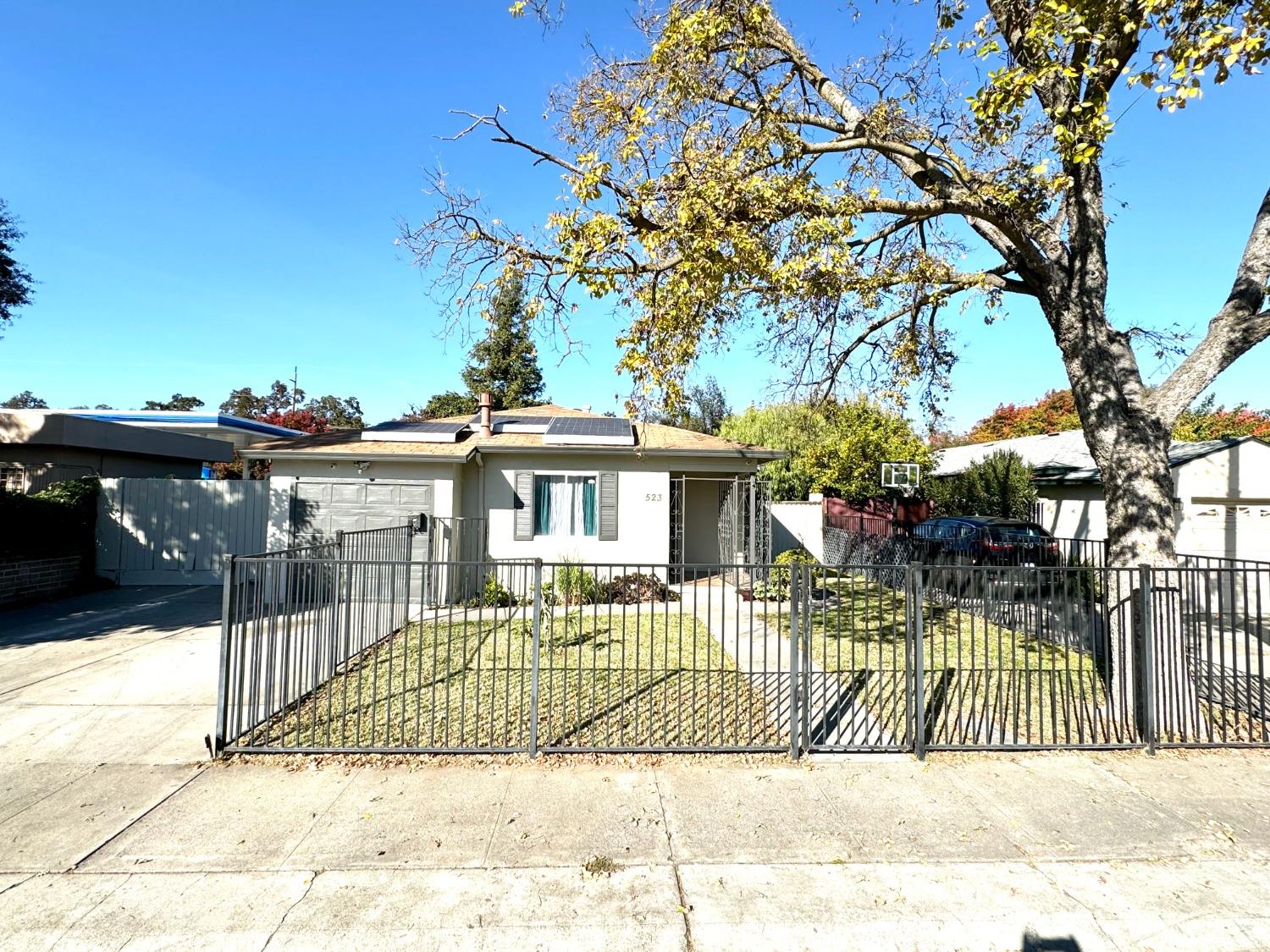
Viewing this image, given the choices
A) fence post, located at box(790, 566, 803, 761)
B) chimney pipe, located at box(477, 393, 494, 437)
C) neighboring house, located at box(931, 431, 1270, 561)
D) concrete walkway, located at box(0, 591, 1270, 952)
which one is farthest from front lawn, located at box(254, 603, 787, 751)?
neighboring house, located at box(931, 431, 1270, 561)

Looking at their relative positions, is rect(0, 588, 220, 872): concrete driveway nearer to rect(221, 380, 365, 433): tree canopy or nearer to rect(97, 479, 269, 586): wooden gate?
rect(97, 479, 269, 586): wooden gate

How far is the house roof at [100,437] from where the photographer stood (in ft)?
38.3

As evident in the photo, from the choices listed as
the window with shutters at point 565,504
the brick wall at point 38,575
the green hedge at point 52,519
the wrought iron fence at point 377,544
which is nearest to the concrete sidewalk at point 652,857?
the wrought iron fence at point 377,544

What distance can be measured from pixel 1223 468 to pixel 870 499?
393 inches

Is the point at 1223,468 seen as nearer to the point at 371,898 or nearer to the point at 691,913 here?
the point at 691,913

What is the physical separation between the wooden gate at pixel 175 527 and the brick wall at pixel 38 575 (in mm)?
840

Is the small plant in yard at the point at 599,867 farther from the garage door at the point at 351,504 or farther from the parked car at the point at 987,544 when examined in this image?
the parked car at the point at 987,544

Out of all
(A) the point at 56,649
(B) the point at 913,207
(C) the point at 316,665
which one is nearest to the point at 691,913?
(C) the point at 316,665

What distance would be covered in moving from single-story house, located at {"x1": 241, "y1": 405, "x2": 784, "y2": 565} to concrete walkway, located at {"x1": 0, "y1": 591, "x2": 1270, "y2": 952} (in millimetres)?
6576

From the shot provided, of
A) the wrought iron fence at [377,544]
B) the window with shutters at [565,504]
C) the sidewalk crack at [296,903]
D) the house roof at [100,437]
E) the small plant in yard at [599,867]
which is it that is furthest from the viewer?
the window with shutters at [565,504]

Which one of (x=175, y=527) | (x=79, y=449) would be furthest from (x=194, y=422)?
(x=175, y=527)

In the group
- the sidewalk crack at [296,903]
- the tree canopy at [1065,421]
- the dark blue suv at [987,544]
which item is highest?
the tree canopy at [1065,421]

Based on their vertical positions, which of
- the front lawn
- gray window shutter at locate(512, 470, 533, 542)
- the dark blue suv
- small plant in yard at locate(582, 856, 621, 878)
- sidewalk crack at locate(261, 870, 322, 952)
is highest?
gray window shutter at locate(512, 470, 533, 542)

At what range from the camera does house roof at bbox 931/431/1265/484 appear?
14.0m
